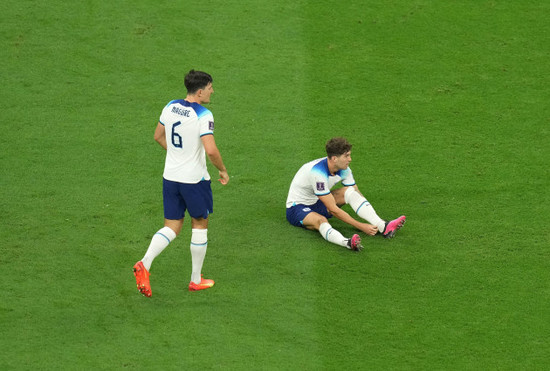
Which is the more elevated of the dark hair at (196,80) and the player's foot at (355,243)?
the dark hair at (196,80)

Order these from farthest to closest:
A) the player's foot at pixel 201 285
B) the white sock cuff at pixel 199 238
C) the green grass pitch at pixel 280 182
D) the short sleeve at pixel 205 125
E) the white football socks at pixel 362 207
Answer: the white football socks at pixel 362 207 → the player's foot at pixel 201 285 → the white sock cuff at pixel 199 238 → the short sleeve at pixel 205 125 → the green grass pitch at pixel 280 182

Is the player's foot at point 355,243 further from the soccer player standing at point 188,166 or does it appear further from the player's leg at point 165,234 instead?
the player's leg at point 165,234

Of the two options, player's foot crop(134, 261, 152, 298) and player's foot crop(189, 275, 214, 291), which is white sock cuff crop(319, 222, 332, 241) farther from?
player's foot crop(134, 261, 152, 298)

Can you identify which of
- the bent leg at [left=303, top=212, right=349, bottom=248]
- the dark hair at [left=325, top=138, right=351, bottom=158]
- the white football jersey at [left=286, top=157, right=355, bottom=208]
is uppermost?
the dark hair at [left=325, top=138, right=351, bottom=158]

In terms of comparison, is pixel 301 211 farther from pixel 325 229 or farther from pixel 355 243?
pixel 355 243

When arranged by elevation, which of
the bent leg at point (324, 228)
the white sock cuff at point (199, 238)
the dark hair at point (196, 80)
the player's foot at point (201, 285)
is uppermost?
the dark hair at point (196, 80)

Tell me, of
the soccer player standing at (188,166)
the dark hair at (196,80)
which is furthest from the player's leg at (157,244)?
the dark hair at (196,80)

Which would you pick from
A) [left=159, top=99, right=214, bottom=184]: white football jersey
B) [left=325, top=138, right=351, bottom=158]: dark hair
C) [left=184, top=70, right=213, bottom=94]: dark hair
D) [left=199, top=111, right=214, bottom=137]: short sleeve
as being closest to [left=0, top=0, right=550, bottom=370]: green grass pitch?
[left=325, top=138, right=351, bottom=158]: dark hair

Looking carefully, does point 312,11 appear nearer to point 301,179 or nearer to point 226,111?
point 226,111

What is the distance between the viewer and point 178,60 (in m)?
12.0

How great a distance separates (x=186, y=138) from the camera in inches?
309

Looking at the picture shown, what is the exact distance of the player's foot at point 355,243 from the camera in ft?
28.5

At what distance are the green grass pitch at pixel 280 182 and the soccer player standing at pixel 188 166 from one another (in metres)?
0.47

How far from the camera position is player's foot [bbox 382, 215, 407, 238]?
8.89 m
